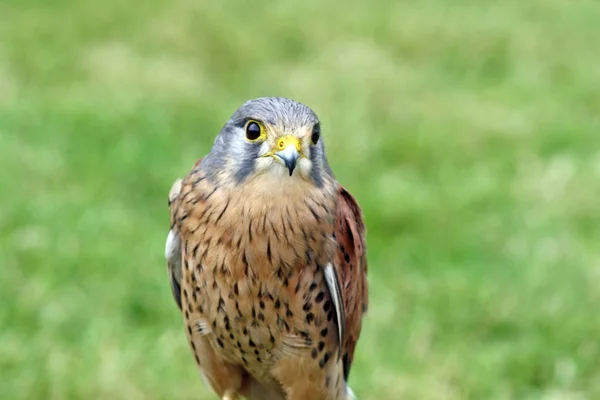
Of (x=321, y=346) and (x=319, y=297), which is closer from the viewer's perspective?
(x=319, y=297)

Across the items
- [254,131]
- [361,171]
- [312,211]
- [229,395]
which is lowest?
[229,395]

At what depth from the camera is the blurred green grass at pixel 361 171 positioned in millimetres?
4512

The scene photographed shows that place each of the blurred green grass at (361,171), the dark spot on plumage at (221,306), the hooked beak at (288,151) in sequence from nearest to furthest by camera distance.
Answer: the hooked beak at (288,151) < the dark spot on plumage at (221,306) < the blurred green grass at (361,171)

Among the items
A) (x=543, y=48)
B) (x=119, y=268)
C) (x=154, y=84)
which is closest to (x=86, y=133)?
(x=154, y=84)

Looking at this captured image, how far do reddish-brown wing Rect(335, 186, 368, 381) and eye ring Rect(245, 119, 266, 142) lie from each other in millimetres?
382

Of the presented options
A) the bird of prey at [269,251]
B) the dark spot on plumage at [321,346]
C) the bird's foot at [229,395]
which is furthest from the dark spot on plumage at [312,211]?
the bird's foot at [229,395]

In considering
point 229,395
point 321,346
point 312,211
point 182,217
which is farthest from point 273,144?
point 229,395

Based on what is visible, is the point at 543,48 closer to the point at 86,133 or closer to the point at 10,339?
the point at 86,133

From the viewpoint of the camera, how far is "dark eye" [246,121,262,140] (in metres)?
2.86

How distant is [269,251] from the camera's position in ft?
9.53

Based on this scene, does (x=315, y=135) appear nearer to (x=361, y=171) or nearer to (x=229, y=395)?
(x=229, y=395)

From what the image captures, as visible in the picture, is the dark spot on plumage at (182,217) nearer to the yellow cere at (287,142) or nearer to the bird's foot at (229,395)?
the yellow cere at (287,142)

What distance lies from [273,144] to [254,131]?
0.10 metres

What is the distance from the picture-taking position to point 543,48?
8773 millimetres
